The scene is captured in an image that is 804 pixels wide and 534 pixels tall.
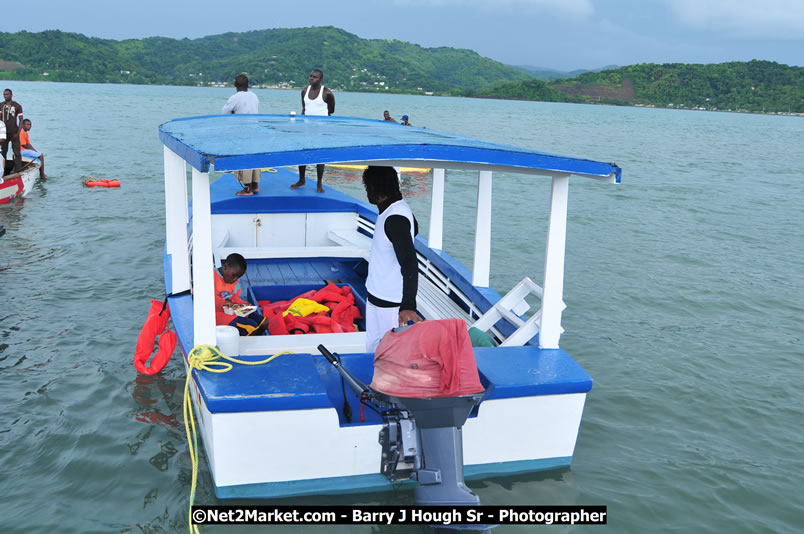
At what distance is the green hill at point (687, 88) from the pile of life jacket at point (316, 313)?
4801 inches

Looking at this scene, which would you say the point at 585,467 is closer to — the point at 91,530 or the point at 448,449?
the point at 448,449

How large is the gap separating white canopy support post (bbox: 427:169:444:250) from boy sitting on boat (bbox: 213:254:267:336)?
1907 mm

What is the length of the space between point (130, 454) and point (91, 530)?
0.90 meters

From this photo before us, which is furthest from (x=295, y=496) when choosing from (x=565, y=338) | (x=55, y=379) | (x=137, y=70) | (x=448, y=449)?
(x=137, y=70)

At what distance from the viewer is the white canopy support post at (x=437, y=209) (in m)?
6.24

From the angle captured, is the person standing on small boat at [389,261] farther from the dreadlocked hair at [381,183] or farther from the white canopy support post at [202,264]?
the white canopy support post at [202,264]

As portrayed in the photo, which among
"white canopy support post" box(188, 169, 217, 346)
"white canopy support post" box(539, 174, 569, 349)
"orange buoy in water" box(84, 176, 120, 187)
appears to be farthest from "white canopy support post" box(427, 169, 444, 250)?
"orange buoy in water" box(84, 176, 120, 187)

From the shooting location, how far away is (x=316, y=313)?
5.85m

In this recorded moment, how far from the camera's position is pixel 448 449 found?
326 centimetres

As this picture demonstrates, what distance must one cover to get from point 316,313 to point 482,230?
1605mm

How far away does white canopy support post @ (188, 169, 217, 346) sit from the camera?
12.1ft

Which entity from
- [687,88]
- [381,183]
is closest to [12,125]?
[381,183]

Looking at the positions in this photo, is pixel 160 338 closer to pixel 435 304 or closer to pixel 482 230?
pixel 435 304

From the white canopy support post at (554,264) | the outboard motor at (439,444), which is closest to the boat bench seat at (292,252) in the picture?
the white canopy support post at (554,264)
